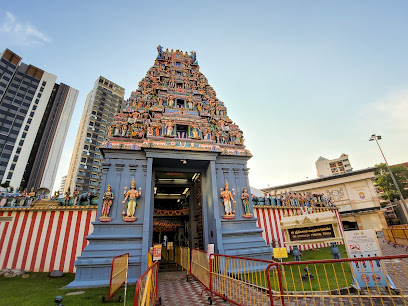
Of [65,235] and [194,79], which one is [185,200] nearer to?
[65,235]

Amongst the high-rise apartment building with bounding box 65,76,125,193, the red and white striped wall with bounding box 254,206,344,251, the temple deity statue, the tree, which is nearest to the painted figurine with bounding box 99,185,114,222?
the temple deity statue

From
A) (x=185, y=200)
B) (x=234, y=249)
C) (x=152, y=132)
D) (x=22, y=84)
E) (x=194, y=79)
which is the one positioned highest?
(x=22, y=84)

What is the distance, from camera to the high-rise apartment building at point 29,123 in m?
48.0

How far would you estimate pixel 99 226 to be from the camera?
9.56 meters

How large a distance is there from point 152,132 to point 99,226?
19.0ft

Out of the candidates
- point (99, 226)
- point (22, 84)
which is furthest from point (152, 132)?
point (22, 84)

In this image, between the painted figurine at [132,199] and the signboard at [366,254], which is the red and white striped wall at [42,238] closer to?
the painted figurine at [132,199]

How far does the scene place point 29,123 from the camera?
52.2 meters

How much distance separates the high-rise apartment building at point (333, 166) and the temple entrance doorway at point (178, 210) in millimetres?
59817

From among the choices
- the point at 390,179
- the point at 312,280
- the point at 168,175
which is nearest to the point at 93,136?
the point at 168,175

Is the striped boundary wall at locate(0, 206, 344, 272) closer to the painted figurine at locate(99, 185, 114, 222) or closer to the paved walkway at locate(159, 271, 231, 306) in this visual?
the painted figurine at locate(99, 185, 114, 222)

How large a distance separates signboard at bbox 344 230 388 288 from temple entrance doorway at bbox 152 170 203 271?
8293mm

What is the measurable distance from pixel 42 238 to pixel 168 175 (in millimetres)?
7829

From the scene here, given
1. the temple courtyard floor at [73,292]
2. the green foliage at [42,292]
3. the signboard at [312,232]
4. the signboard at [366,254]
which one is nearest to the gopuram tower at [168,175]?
the green foliage at [42,292]
